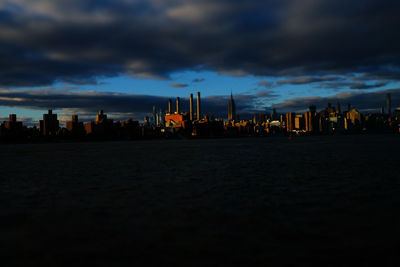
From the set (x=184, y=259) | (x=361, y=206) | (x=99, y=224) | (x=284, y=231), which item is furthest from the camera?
(x=361, y=206)

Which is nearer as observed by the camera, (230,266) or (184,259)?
(230,266)

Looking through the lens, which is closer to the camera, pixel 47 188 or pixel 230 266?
pixel 230 266

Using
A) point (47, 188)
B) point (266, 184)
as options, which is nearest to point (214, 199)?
point (266, 184)

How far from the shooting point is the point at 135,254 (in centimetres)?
1201

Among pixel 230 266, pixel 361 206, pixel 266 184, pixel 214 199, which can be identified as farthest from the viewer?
pixel 266 184

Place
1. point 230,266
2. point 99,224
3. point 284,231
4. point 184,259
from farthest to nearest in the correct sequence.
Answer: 1. point 99,224
2. point 284,231
3. point 184,259
4. point 230,266

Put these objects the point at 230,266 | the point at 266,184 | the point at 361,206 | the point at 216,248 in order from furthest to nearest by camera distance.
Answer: the point at 266,184 → the point at 361,206 → the point at 216,248 → the point at 230,266

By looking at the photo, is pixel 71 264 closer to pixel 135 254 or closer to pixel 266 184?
pixel 135 254

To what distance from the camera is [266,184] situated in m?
30.0

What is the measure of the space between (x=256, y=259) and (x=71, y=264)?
622cm

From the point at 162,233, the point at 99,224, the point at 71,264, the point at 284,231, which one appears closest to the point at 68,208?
the point at 99,224

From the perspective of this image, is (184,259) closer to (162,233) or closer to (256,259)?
(256,259)

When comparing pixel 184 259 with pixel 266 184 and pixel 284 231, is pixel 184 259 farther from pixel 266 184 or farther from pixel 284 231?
pixel 266 184

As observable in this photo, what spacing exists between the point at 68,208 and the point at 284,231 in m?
13.5
